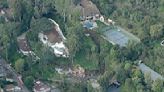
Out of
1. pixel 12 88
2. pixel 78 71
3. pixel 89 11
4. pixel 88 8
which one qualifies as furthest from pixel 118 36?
pixel 12 88

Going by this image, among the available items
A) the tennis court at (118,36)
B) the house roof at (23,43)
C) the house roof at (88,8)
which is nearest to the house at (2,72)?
the house roof at (23,43)

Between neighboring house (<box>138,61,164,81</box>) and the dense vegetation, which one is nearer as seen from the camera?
the dense vegetation

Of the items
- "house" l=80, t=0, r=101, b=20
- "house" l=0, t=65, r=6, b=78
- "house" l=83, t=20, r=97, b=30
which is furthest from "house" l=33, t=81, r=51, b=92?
"house" l=80, t=0, r=101, b=20

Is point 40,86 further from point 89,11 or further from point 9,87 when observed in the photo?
point 89,11

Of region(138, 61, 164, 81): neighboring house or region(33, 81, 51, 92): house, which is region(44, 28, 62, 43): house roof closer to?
region(33, 81, 51, 92): house

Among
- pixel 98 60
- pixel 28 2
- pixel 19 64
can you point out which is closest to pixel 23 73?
pixel 19 64

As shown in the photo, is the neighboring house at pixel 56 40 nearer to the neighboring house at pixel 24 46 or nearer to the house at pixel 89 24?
the neighboring house at pixel 24 46

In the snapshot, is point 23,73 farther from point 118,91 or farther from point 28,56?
point 118,91
